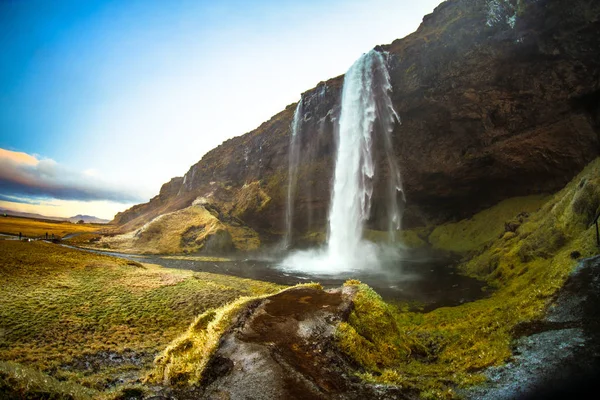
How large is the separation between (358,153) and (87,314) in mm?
47991

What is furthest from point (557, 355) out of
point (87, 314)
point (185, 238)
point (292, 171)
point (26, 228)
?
point (26, 228)

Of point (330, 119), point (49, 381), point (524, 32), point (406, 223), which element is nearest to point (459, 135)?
point (524, 32)

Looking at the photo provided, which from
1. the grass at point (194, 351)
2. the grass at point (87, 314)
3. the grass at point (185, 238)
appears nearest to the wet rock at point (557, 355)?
the grass at point (194, 351)

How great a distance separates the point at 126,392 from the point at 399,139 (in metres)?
56.5

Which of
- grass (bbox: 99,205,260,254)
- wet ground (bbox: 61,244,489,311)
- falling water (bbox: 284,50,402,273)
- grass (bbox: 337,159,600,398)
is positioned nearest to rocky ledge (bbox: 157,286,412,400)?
grass (bbox: 337,159,600,398)

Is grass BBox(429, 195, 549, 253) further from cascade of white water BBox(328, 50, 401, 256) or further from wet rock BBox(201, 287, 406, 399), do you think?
wet rock BBox(201, 287, 406, 399)

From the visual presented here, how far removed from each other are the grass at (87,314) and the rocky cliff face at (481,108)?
41197mm

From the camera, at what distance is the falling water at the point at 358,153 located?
180ft

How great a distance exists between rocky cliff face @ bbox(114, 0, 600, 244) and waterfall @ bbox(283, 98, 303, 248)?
2502 mm

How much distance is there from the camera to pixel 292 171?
243 feet

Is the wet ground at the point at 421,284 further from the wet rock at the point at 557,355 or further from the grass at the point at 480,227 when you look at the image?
the grass at the point at 480,227

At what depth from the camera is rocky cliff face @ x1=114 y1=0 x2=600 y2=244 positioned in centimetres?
3925

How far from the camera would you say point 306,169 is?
70.7 metres

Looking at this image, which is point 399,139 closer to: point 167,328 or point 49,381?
point 167,328
